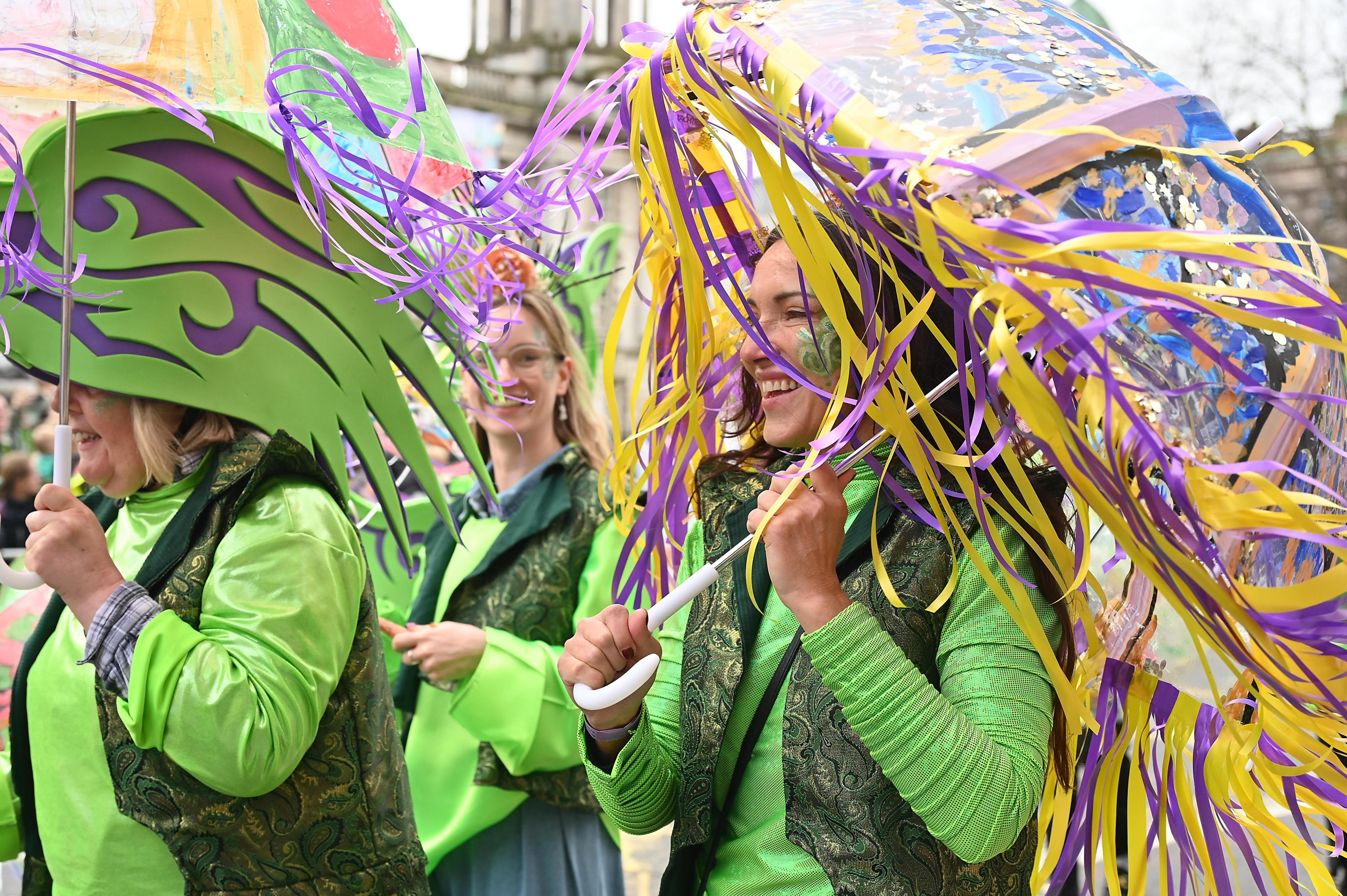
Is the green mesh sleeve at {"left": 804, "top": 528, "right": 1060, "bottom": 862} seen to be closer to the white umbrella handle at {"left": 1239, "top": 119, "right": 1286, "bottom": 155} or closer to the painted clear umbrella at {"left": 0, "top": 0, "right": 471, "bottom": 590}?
the white umbrella handle at {"left": 1239, "top": 119, "right": 1286, "bottom": 155}

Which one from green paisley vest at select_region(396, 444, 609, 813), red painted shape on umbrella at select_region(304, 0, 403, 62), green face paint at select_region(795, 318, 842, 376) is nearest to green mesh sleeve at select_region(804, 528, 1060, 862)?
green face paint at select_region(795, 318, 842, 376)

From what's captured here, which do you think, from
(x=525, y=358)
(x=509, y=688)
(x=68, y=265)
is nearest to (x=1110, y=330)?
(x=68, y=265)

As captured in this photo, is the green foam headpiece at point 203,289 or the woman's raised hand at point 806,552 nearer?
the woman's raised hand at point 806,552

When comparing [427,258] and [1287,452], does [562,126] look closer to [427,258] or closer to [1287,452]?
[427,258]

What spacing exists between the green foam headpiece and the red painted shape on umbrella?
40 cm

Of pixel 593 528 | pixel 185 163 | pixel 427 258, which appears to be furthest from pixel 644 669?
pixel 593 528

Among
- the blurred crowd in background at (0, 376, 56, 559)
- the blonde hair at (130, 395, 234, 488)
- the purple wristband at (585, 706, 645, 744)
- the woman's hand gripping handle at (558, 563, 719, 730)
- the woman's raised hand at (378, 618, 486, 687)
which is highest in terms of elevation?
the woman's hand gripping handle at (558, 563, 719, 730)

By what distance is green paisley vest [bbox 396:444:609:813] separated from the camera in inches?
108

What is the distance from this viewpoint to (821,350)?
149cm

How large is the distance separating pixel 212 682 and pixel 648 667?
0.71 m

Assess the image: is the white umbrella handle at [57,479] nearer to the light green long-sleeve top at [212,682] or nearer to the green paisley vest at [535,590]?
the light green long-sleeve top at [212,682]

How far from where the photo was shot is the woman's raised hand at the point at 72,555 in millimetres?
1800

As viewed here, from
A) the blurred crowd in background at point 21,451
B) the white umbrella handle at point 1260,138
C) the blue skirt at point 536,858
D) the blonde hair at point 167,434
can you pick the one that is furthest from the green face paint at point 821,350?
the blurred crowd in background at point 21,451

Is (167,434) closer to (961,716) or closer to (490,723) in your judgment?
(490,723)
